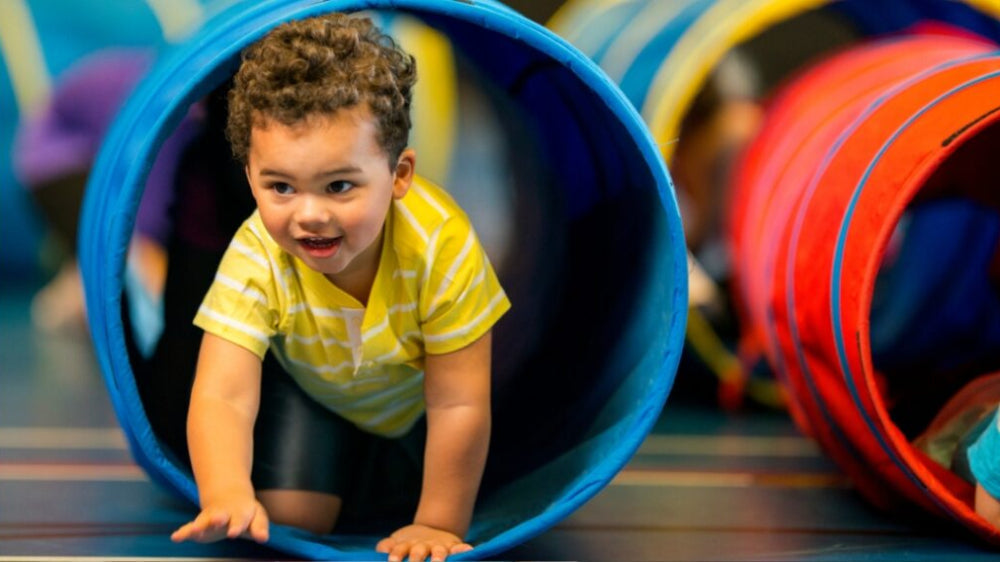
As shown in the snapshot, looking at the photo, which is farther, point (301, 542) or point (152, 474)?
point (152, 474)

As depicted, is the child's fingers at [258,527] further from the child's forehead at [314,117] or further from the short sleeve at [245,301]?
the child's forehead at [314,117]

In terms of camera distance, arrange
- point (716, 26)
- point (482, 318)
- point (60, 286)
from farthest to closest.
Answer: point (60, 286), point (716, 26), point (482, 318)

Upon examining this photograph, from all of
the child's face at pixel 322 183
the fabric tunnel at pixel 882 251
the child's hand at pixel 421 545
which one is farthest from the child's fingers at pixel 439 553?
the fabric tunnel at pixel 882 251

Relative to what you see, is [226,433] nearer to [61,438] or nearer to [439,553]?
[439,553]

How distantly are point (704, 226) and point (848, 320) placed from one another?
158 centimetres

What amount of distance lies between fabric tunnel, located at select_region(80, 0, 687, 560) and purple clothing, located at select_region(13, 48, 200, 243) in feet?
5.29

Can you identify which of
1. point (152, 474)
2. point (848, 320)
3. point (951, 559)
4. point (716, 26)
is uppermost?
point (716, 26)

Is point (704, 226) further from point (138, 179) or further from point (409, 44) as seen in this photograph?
point (138, 179)

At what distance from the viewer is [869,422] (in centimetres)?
182

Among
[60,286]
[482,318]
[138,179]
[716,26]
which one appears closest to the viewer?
[138,179]

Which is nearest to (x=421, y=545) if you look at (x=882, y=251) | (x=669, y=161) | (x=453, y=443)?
(x=453, y=443)

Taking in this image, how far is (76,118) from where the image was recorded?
405 cm

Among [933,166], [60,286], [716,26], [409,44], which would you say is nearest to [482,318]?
[933,166]

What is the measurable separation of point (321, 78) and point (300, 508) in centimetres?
59
